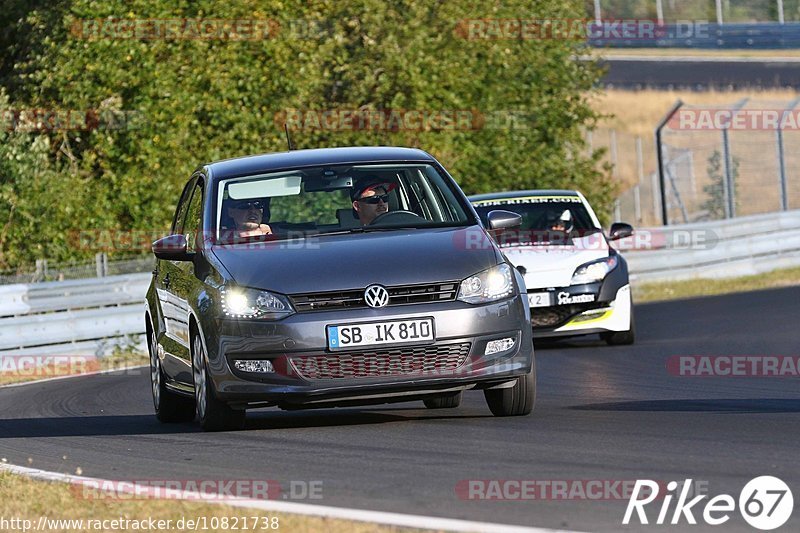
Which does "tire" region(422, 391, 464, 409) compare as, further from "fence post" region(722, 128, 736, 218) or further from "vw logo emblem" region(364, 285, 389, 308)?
"fence post" region(722, 128, 736, 218)

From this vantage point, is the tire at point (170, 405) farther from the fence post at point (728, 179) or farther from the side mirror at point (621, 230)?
the fence post at point (728, 179)

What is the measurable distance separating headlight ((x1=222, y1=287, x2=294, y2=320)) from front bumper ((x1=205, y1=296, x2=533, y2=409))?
0.17 feet

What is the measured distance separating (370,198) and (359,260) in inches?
41.6

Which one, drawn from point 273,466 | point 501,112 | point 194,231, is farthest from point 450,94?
point 273,466

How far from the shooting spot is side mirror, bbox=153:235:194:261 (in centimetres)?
996

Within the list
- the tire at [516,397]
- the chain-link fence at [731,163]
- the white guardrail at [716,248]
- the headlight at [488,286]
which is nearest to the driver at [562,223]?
the tire at [516,397]

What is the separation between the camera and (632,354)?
1474cm

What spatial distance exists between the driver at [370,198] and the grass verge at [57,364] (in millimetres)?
7921

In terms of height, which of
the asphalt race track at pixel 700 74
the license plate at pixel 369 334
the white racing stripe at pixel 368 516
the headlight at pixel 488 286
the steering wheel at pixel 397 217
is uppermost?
the steering wheel at pixel 397 217

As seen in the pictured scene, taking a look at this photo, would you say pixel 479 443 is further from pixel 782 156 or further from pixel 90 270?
pixel 782 156

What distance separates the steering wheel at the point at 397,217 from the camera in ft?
32.1

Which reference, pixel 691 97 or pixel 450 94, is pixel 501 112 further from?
pixel 691 97

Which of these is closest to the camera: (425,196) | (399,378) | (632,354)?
(399,378)

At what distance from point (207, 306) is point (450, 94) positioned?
19255 mm
